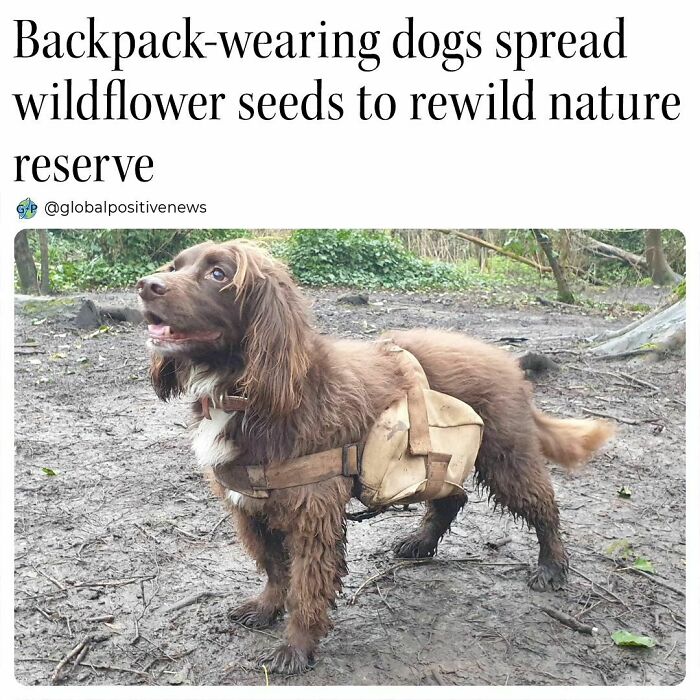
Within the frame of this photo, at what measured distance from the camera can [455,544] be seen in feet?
14.7

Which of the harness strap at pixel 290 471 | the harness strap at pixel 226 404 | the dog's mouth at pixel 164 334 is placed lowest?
the harness strap at pixel 290 471

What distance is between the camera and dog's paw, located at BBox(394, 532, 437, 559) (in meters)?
4.25

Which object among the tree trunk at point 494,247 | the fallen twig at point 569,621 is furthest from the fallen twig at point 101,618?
the tree trunk at point 494,247

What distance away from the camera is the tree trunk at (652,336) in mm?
7156

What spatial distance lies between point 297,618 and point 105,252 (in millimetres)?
7349

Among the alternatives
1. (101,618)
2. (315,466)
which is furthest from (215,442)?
(101,618)

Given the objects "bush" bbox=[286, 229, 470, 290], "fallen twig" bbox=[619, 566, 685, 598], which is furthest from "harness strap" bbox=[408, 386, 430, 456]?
"bush" bbox=[286, 229, 470, 290]

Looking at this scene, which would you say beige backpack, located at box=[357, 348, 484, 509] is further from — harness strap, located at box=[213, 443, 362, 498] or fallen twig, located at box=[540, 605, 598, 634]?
fallen twig, located at box=[540, 605, 598, 634]

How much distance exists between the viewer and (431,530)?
423 centimetres

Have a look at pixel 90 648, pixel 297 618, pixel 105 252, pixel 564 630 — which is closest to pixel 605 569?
pixel 564 630

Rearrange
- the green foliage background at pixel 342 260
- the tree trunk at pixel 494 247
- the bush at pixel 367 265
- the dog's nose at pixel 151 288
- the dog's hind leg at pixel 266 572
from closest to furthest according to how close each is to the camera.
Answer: the dog's nose at pixel 151 288
the dog's hind leg at pixel 266 572
the tree trunk at pixel 494 247
the green foliage background at pixel 342 260
the bush at pixel 367 265

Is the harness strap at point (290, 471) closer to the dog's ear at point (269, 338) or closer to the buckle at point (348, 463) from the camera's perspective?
the buckle at point (348, 463)

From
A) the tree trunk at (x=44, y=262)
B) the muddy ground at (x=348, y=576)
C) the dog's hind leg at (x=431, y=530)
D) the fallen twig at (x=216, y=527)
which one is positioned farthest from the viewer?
the tree trunk at (x=44, y=262)

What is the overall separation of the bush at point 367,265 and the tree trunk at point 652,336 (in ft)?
9.67
